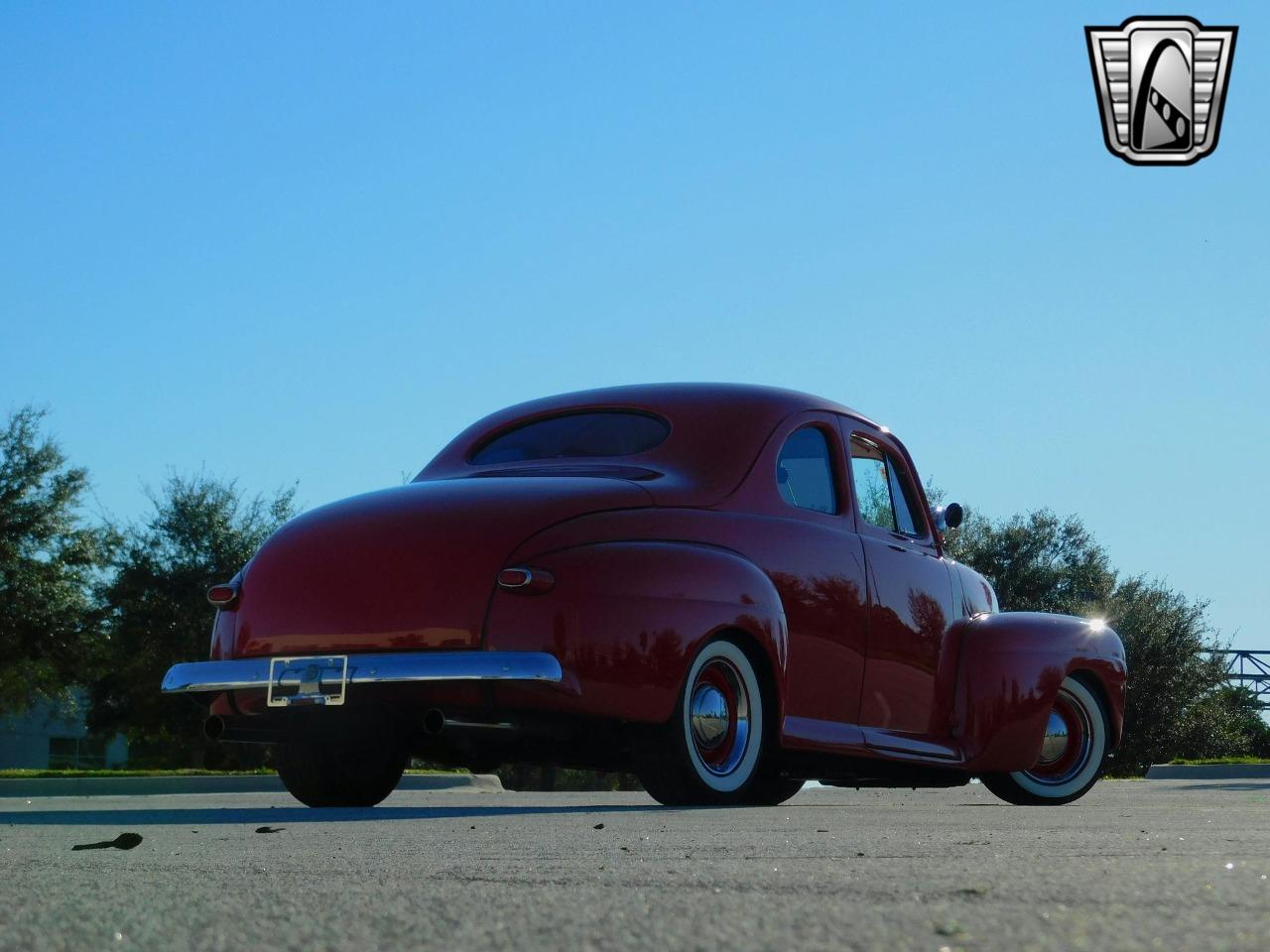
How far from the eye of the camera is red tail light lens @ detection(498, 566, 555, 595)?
Result: 661 centimetres

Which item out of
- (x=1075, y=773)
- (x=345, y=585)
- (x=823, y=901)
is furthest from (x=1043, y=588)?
(x=823, y=901)

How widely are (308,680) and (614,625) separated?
4.17ft

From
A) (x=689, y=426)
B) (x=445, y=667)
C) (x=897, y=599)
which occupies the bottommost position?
(x=445, y=667)

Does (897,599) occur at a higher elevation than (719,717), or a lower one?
higher

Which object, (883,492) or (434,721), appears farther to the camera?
(883,492)

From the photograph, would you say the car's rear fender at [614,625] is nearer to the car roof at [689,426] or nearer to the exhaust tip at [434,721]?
the exhaust tip at [434,721]

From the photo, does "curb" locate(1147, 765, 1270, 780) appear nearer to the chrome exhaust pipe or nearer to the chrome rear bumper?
the chrome exhaust pipe

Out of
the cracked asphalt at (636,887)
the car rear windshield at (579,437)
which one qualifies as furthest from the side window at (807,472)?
the cracked asphalt at (636,887)

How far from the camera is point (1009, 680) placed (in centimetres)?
898

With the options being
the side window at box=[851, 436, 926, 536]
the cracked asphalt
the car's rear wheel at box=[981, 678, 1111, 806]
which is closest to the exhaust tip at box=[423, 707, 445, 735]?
the cracked asphalt

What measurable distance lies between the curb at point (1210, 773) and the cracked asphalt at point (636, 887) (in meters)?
15.7

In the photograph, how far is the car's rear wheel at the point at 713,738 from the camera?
6.91 m

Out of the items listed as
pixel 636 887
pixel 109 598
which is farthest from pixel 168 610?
pixel 636 887

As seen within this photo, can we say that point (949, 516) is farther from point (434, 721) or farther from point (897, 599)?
point (434, 721)
